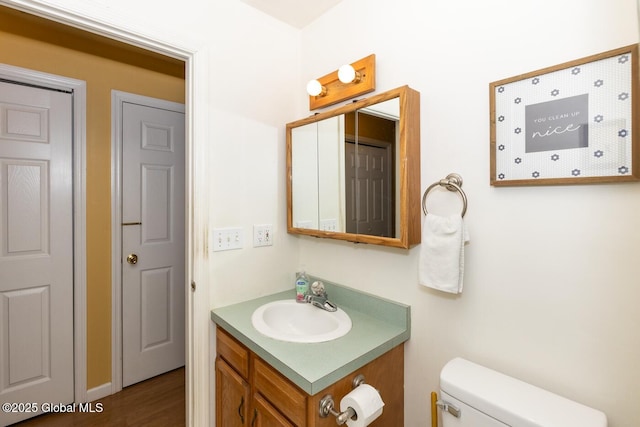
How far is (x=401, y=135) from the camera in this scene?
3.82ft

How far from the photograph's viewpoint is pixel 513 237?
969 millimetres

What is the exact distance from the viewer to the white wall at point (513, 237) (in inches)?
31.6

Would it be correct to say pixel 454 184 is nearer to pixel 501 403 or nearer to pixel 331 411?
pixel 501 403

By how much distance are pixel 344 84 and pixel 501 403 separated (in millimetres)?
1349

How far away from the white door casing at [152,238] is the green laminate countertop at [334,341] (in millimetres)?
1054

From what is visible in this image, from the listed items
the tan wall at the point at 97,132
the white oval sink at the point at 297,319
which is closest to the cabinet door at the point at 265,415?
the white oval sink at the point at 297,319

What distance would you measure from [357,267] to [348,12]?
124cm

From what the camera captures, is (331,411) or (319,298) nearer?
(331,411)

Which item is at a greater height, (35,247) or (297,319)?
(35,247)

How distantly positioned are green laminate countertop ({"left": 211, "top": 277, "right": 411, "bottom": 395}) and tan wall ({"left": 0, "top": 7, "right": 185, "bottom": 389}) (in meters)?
1.13

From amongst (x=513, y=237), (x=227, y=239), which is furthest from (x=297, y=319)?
(x=513, y=237)

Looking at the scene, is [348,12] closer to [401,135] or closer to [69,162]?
[401,135]

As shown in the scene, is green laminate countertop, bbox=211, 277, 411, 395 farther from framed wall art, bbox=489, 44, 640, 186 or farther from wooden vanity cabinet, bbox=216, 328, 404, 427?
framed wall art, bbox=489, 44, 640, 186

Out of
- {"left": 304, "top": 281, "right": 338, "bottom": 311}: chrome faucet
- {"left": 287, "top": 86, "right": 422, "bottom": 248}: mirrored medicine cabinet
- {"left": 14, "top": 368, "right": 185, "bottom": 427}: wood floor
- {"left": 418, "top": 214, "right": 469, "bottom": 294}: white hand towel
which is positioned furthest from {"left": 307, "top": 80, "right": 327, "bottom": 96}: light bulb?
{"left": 14, "top": 368, "right": 185, "bottom": 427}: wood floor
